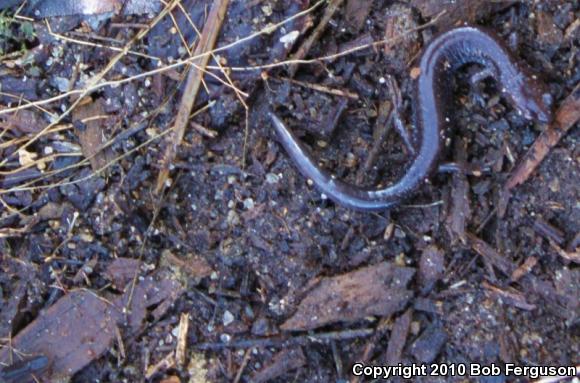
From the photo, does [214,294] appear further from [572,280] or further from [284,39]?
[572,280]

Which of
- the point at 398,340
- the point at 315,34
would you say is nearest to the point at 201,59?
the point at 315,34

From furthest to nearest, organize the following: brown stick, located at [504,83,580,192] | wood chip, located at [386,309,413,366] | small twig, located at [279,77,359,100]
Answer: small twig, located at [279,77,359,100]
brown stick, located at [504,83,580,192]
wood chip, located at [386,309,413,366]

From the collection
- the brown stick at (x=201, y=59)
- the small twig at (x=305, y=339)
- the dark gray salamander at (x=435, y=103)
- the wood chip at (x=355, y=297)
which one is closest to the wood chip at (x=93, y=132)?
the brown stick at (x=201, y=59)

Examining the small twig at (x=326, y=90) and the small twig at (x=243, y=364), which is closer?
the small twig at (x=243, y=364)

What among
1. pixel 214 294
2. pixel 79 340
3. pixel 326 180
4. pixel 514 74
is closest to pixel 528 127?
pixel 514 74

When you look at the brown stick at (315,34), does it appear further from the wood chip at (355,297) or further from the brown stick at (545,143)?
the brown stick at (545,143)

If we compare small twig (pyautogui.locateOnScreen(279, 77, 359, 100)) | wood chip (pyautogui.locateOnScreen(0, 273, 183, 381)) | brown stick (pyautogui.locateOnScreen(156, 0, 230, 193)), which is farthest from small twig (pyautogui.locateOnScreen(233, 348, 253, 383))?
small twig (pyautogui.locateOnScreen(279, 77, 359, 100))

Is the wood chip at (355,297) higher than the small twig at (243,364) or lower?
higher

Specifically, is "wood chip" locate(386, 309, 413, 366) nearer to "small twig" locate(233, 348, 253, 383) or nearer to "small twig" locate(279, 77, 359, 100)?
"small twig" locate(233, 348, 253, 383)
